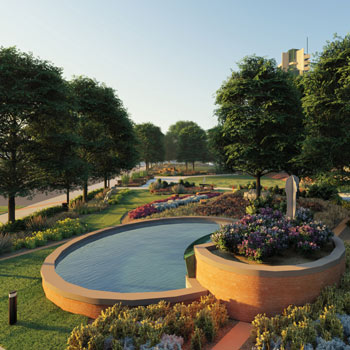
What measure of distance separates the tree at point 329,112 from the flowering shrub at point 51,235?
1478cm

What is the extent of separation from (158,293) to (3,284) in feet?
18.6

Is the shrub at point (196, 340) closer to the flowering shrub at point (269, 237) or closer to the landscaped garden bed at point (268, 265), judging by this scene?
the landscaped garden bed at point (268, 265)

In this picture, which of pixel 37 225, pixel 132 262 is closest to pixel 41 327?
pixel 132 262

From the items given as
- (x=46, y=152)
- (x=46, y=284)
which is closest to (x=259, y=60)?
(x=46, y=152)

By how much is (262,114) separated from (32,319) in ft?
59.2

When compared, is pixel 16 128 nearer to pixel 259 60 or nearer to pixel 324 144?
pixel 259 60

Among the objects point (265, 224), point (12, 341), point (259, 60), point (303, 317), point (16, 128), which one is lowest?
point (12, 341)

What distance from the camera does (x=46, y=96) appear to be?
1691 cm

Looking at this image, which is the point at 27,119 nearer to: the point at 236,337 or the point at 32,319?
the point at 32,319

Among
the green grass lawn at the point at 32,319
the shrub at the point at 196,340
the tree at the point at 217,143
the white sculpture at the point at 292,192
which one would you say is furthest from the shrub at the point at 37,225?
the white sculpture at the point at 292,192

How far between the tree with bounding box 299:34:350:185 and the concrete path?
41.9ft

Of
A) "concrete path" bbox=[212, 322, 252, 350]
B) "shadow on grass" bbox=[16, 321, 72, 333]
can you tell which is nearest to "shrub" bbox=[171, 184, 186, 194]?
"concrete path" bbox=[212, 322, 252, 350]

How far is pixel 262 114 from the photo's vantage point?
750 inches

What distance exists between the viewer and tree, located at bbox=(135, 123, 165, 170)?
61.7 metres
